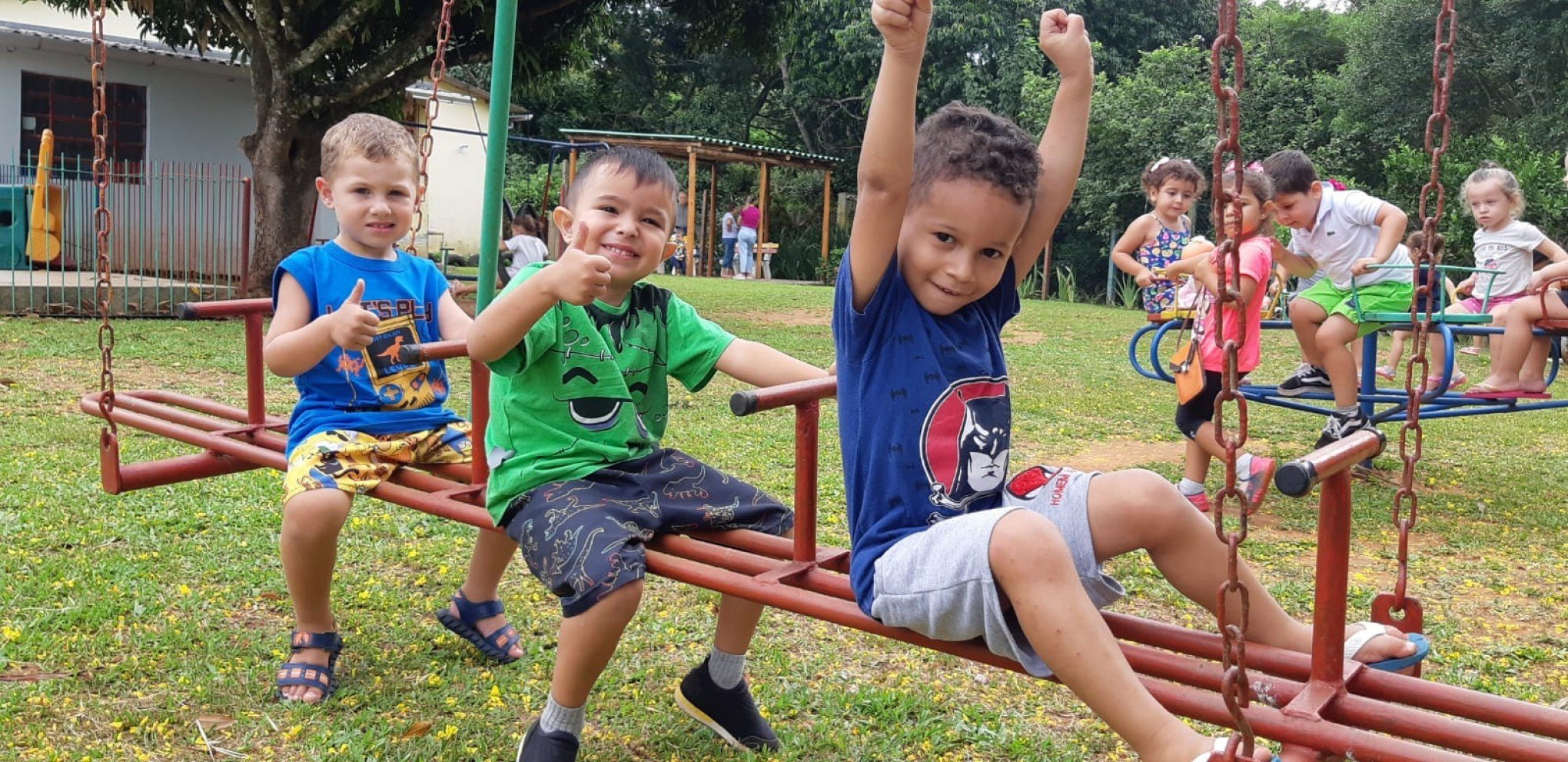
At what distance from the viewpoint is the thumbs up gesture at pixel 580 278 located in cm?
233

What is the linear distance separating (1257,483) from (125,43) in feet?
55.8

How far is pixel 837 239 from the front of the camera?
27594mm

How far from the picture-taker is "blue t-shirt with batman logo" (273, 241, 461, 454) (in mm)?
3168

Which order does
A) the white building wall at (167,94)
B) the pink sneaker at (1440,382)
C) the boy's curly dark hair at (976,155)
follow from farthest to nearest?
the white building wall at (167,94) < the pink sneaker at (1440,382) < the boy's curly dark hair at (976,155)

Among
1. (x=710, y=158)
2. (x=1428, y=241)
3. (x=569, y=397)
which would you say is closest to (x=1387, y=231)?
(x=1428, y=241)

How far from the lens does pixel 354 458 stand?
304 cm

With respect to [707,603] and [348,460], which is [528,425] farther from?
[707,603]

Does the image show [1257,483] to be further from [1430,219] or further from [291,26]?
[291,26]

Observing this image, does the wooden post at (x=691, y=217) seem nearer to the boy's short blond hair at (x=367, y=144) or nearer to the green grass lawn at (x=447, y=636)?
the green grass lawn at (x=447, y=636)

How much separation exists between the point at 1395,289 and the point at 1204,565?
158 inches

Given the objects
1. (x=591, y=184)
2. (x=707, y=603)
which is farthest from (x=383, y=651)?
(x=591, y=184)

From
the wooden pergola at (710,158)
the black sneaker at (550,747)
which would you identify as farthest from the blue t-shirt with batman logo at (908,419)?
the wooden pergola at (710,158)

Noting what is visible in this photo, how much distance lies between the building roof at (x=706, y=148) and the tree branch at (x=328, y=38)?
428 inches

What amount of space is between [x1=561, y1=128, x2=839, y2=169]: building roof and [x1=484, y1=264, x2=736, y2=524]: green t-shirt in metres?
19.3
